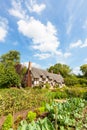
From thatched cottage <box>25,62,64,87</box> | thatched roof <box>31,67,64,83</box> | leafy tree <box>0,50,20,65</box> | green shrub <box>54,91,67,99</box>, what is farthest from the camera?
leafy tree <box>0,50,20,65</box>

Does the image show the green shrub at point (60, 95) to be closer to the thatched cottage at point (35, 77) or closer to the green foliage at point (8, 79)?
the green foliage at point (8, 79)

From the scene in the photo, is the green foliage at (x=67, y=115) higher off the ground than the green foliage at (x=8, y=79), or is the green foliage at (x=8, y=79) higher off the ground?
the green foliage at (x=8, y=79)

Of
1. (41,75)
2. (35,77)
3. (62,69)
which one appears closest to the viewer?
(35,77)

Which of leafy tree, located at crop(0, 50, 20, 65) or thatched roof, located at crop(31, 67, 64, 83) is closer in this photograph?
thatched roof, located at crop(31, 67, 64, 83)

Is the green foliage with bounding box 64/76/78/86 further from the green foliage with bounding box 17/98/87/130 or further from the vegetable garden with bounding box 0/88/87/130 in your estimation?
the green foliage with bounding box 17/98/87/130

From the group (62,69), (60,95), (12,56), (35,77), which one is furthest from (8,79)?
(62,69)

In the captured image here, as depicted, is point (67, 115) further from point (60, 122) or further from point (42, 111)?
point (42, 111)

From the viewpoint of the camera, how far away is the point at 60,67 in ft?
242

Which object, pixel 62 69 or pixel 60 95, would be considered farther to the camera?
pixel 62 69

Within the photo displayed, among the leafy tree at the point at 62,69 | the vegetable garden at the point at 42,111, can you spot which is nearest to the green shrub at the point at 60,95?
the vegetable garden at the point at 42,111

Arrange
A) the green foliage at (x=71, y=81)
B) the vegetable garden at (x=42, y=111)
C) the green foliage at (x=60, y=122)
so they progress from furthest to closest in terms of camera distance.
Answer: the green foliage at (x=71, y=81)
the vegetable garden at (x=42, y=111)
the green foliage at (x=60, y=122)

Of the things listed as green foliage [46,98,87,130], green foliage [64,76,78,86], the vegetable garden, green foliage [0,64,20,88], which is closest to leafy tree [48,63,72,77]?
green foliage [64,76,78,86]

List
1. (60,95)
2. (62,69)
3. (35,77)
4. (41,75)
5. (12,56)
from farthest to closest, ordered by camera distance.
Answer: (62,69), (12,56), (41,75), (35,77), (60,95)

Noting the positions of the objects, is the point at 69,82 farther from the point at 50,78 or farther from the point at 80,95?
the point at 80,95
